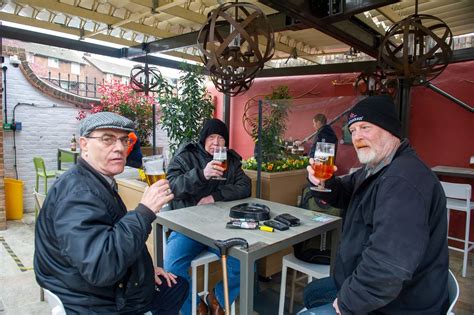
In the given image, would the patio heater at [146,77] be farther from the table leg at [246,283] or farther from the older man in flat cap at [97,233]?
the table leg at [246,283]

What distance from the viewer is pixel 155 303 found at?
171 centimetres

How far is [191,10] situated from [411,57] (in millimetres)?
2461

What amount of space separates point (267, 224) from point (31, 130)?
519 cm

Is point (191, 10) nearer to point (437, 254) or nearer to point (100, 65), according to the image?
point (437, 254)

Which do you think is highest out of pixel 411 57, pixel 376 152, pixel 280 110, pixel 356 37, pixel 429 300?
pixel 356 37

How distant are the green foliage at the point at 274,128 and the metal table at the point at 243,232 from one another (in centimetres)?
163

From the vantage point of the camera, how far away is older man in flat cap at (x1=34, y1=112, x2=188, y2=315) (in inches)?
45.1

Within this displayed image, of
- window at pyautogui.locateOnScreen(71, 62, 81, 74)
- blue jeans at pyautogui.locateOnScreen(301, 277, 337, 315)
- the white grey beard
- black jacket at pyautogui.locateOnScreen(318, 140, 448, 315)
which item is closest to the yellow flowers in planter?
blue jeans at pyautogui.locateOnScreen(301, 277, 337, 315)

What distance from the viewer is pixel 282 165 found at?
393 centimetres

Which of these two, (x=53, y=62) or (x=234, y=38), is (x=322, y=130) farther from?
(x=53, y=62)

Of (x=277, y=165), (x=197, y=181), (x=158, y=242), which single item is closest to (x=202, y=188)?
(x=197, y=181)

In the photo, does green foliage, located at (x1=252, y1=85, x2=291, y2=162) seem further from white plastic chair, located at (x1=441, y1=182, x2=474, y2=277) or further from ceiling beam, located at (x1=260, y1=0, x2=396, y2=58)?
white plastic chair, located at (x1=441, y1=182, x2=474, y2=277)

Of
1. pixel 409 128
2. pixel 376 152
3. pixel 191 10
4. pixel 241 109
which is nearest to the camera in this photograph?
pixel 376 152

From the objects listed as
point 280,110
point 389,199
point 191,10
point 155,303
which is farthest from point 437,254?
Result: point 191,10
